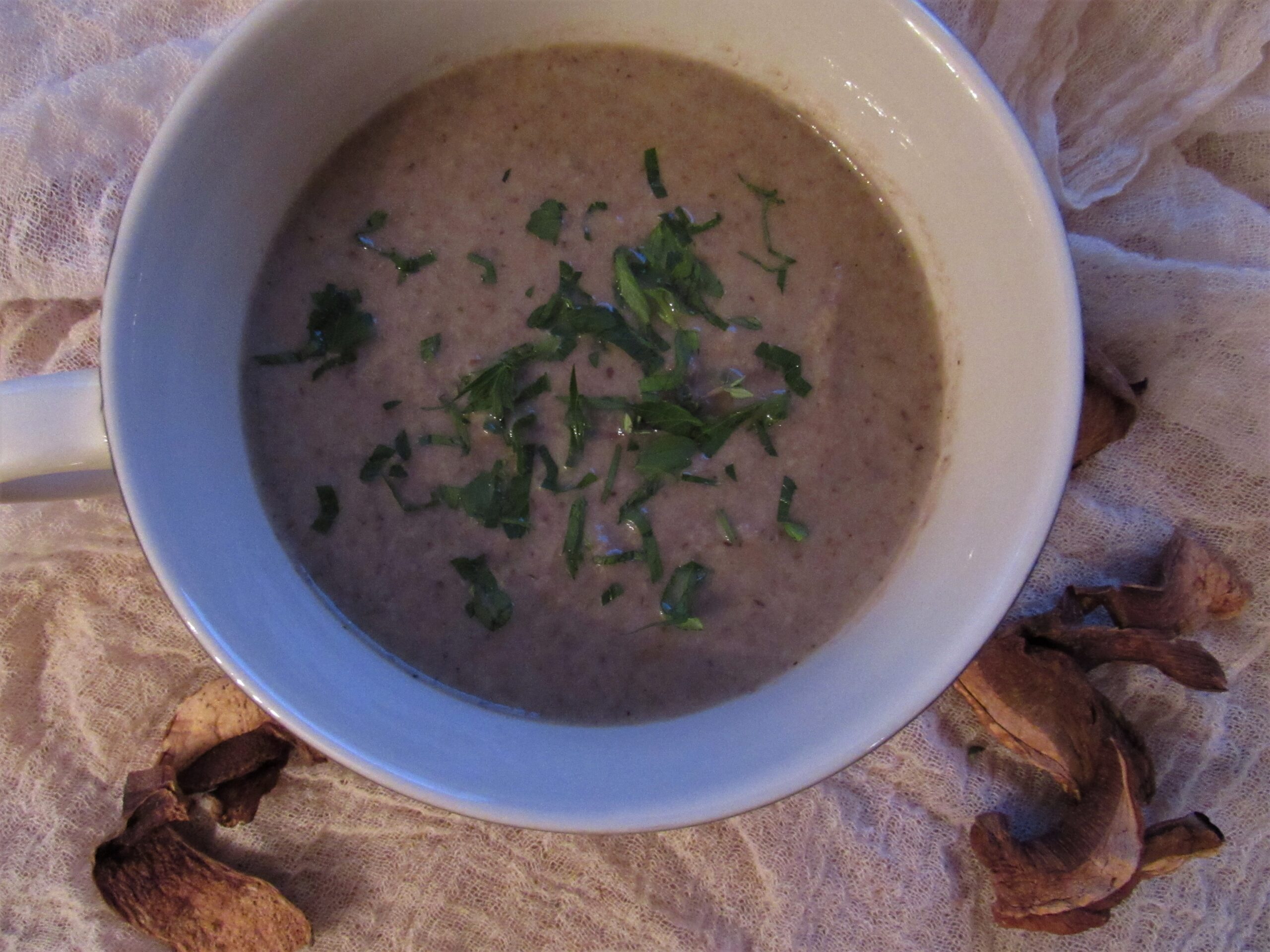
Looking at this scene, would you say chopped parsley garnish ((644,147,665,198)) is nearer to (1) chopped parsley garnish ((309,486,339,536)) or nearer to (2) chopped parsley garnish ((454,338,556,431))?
(2) chopped parsley garnish ((454,338,556,431))

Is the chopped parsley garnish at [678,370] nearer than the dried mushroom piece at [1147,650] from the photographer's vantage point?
Yes

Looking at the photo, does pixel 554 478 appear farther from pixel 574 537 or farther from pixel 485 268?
pixel 485 268

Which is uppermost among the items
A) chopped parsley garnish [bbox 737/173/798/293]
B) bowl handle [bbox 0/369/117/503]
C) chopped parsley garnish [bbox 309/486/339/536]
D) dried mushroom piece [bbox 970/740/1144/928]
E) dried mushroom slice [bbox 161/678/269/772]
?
chopped parsley garnish [bbox 737/173/798/293]

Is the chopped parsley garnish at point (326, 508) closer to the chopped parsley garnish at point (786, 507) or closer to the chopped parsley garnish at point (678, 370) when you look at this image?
the chopped parsley garnish at point (678, 370)

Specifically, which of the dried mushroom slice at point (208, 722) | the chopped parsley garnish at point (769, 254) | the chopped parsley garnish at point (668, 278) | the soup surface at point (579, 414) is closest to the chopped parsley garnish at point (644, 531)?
the soup surface at point (579, 414)

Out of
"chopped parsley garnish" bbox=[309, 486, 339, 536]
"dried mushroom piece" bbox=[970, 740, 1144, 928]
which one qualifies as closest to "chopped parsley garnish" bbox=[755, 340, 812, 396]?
"chopped parsley garnish" bbox=[309, 486, 339, 536]

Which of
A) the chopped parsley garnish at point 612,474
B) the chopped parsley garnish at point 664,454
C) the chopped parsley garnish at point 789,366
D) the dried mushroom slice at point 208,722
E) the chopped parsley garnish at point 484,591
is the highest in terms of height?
the chopped parsley garnish at point 789,366
